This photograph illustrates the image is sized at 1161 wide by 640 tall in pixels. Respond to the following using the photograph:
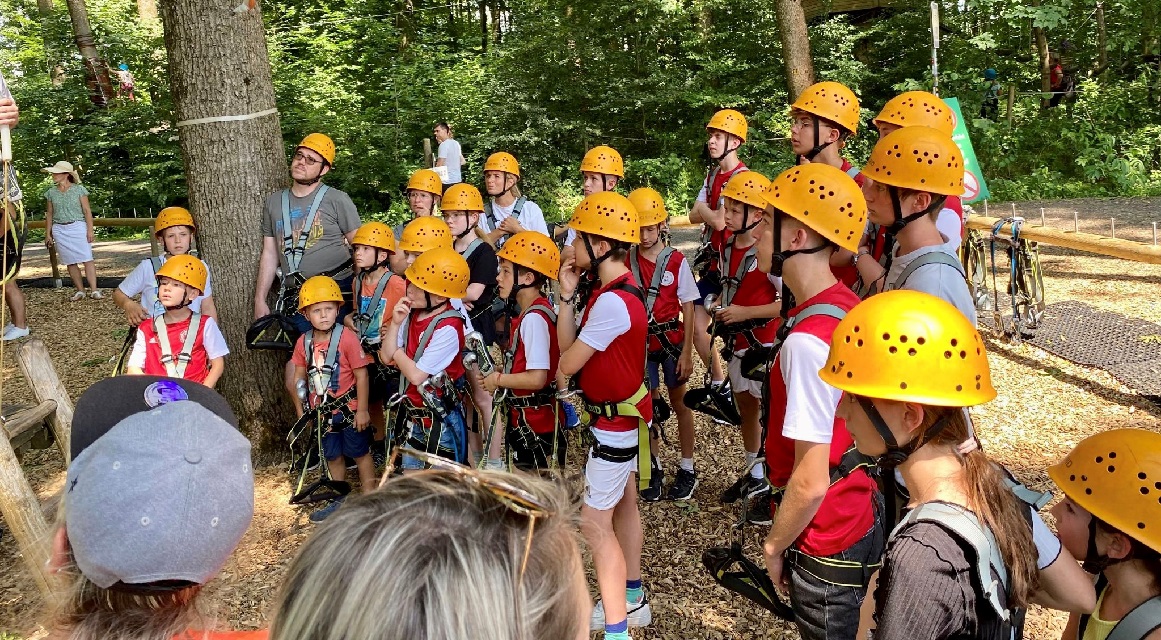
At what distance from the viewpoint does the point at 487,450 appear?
4.83 metres

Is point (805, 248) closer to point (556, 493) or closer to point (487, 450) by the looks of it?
point (556, 493)

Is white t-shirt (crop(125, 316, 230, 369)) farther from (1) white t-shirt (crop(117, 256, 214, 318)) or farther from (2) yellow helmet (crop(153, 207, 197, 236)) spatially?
(2) yellow helmet (crop(153, 207, 197, 236))

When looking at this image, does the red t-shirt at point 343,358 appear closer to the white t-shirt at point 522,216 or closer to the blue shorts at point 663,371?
the blue shorts at point 663,371

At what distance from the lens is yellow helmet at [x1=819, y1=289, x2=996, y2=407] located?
2.07 metres

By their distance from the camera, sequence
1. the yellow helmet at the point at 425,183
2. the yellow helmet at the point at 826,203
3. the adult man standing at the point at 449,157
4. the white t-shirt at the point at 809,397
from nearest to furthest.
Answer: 1. the white t-shirt at the point at 809,397
2. the yellow helmet at the point at 826,203
3. the yellow helmet at the point at 425,183
4. the adult man standing at the point at 449,157

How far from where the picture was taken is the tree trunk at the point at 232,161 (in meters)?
5.61

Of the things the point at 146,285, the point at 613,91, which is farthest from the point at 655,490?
the point at 613,91

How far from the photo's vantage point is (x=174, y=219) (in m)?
5.84

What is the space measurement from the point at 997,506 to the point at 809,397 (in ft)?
2.25

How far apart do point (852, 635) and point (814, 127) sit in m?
3.60

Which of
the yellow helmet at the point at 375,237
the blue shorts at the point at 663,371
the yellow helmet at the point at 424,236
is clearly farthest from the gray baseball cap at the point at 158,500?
the yellow helmet at the point at 375,237

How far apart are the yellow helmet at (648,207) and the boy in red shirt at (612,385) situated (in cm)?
139

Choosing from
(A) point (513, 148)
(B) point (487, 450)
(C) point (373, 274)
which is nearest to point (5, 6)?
(A) point (513, 148)

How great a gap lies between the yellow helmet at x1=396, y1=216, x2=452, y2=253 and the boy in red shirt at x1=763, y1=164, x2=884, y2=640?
3133 mm
